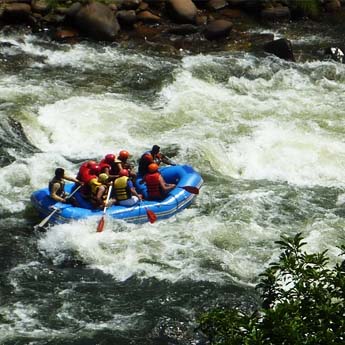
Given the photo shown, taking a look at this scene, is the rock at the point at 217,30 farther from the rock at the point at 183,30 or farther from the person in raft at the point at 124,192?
the person in raft at the point at 124,192

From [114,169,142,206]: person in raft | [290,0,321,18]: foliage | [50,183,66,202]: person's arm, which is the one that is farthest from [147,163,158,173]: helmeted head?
[290,0,321,18]: foliage

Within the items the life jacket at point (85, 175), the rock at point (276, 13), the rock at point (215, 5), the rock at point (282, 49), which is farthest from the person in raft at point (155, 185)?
the rock at point (276, 13)

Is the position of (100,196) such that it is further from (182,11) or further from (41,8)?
(182,11)

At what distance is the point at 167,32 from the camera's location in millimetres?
16734

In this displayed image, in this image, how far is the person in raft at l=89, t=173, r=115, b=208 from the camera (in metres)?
9.70

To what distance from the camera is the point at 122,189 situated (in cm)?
986

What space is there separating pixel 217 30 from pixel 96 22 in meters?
2.95

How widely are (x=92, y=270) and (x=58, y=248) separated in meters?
0.70

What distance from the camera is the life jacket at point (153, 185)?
33.2 feet

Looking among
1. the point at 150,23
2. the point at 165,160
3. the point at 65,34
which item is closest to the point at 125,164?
the point at 165,160

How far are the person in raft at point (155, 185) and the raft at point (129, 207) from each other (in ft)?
A: 0.31

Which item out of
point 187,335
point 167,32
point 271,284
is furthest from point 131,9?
point 271,284

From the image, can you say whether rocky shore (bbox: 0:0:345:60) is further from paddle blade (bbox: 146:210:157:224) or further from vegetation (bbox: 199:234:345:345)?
vegetation (bbox: 199:234:345:345)

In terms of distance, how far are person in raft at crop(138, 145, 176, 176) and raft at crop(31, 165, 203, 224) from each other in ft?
0.61
